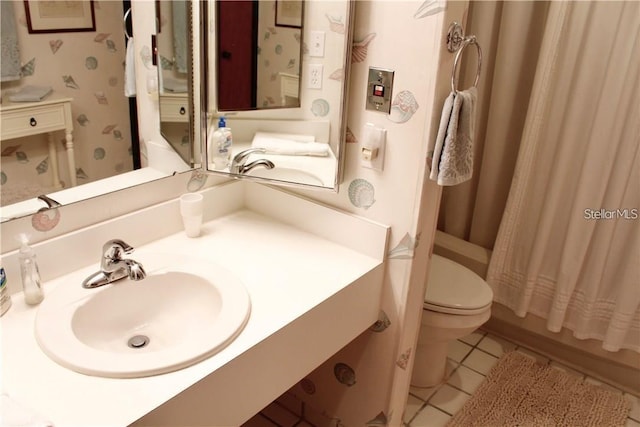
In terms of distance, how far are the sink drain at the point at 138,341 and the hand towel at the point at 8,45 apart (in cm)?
67

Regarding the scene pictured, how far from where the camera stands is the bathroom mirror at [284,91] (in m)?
1.54

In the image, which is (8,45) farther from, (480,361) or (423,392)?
(480,361)

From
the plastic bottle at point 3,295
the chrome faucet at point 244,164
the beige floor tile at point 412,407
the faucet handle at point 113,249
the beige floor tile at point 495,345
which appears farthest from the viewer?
the beige floor tile at point 495,345

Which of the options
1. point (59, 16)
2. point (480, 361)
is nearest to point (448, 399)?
point (480, 361)

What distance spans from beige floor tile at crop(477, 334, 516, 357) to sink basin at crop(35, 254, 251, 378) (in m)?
1.52

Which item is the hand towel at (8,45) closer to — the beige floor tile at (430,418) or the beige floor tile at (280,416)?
the beige floor tile at (280,416)

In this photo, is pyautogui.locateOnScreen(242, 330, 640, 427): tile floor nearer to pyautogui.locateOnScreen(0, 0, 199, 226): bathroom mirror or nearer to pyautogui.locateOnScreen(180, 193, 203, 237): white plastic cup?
pyautogui.locateOnScreen(180, 193, 203, 237): white plastic cup

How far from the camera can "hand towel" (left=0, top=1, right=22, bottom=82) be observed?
48.8 inches

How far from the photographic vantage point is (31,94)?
51.8 inches

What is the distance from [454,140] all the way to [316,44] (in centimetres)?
47

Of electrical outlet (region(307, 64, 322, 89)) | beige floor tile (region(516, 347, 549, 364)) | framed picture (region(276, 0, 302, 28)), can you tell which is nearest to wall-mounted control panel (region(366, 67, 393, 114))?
electrical outlet (region(307, 64, 322, 89))

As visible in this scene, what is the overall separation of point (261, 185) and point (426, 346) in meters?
0.96

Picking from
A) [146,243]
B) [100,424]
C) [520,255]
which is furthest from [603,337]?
[100,424]

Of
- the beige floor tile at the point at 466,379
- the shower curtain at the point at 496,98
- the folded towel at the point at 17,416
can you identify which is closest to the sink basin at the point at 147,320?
the folded towel at the point at 17,416
